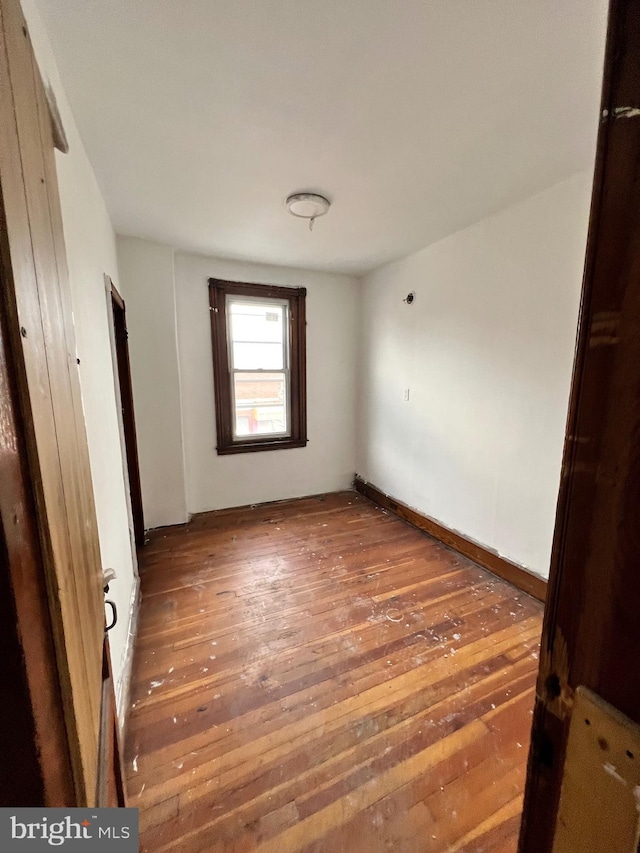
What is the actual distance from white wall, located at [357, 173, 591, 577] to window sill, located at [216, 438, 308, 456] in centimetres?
102

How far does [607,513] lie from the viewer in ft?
1.30

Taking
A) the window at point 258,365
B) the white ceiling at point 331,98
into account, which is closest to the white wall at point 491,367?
the white ceiling at point 331,98

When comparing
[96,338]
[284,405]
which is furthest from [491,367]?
[96,338]

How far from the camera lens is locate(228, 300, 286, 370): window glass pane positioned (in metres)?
3.43

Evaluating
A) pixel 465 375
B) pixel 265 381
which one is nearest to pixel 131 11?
pixel 465 375

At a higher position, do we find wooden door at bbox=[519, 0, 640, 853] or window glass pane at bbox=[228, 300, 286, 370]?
window glass pane at bbox=[228, 300, 286, 370]

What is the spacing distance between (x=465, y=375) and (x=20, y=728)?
2765 millimetres

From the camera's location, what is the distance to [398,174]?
1.83 metres

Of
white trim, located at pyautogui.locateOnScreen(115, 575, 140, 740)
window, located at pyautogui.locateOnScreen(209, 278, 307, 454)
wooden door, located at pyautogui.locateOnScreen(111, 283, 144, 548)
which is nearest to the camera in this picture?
white trim, located at pyautogui.locateOnScreen(115, 575, 140, 740)

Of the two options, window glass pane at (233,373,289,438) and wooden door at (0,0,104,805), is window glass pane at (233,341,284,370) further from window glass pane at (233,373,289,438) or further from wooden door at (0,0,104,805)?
wooden door at (0,0,104,805)

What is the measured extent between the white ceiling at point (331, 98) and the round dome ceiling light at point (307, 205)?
48 millimetres

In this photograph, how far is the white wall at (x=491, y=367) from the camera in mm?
2029

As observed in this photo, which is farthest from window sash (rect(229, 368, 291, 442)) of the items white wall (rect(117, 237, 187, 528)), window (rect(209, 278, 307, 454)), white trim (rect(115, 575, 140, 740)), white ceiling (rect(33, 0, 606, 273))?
white trim (rect(115, 575, 140, 740))

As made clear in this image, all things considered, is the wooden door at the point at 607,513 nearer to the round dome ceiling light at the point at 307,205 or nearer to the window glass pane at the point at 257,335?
the round dome ceiling light at the point at 307,205
